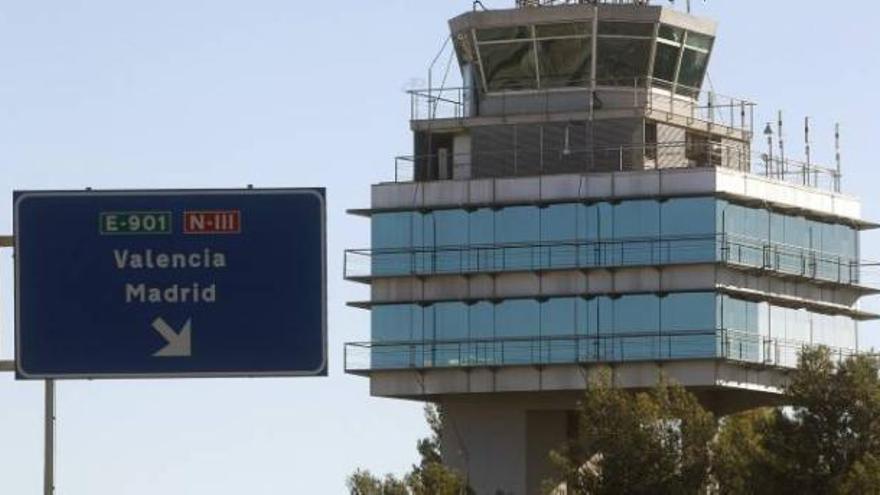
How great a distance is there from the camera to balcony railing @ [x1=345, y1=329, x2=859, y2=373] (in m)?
140

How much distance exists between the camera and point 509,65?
476 feet

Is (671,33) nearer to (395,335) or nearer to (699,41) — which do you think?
(699,41)

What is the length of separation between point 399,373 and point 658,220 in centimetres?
1272

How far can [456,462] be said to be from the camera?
146000mm

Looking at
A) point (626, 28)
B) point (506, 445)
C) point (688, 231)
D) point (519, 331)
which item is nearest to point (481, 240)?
point (519, 331)

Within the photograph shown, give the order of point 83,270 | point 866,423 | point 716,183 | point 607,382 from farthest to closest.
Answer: point 716,183 → point 607,382 → point 866,423 → point 83,270

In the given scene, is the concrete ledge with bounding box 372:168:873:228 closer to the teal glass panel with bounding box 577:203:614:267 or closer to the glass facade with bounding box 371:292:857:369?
the teal glass panel with bounding box 577:203:614:267

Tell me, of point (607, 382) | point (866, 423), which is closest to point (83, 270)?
point (866, 423)

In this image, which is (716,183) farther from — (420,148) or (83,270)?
(83,270)

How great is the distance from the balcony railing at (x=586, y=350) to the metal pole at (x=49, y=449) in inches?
3300

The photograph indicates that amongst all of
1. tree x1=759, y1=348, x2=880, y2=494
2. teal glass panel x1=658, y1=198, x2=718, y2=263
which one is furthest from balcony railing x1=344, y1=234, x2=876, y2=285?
tree x1=759, y1=348, x2=880, y2=494

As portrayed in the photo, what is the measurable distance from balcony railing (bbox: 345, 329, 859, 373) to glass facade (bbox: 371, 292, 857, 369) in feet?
0.13

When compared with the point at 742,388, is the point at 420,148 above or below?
above

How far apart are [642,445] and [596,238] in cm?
1754
